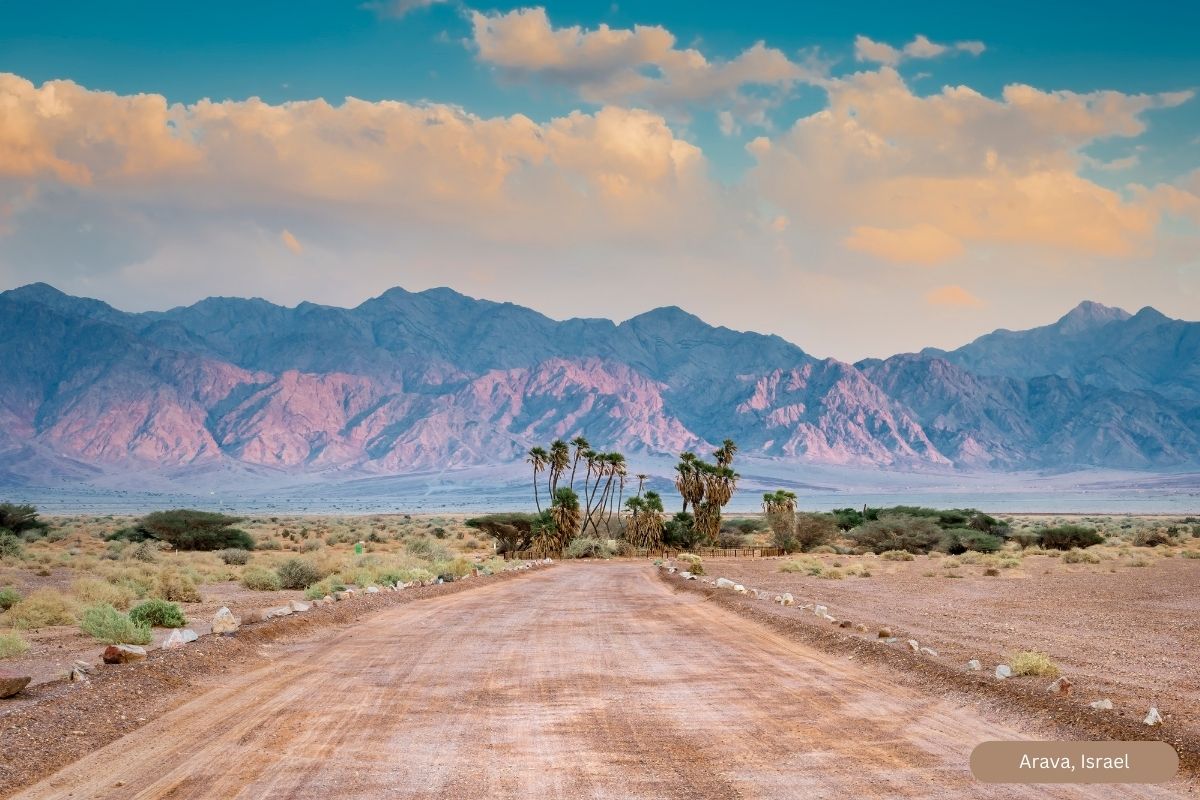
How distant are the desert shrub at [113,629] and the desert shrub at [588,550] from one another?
54.3 m

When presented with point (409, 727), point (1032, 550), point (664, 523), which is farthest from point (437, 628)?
point (664, 523)

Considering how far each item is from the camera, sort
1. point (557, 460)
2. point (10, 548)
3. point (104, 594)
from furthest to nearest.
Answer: point (557, 460)
point (10, 548)
point (104, 594)

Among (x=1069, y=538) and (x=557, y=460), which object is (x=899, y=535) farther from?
(x=557, y=460)

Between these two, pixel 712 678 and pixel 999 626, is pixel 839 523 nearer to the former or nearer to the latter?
pixel 999 626

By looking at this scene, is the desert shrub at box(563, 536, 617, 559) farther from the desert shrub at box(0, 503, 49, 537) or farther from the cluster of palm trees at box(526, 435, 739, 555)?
the desert shrub at box(0, 503, 49, 537)

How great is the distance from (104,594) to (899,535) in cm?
5622

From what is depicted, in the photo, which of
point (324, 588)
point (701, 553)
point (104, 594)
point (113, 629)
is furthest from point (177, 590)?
point (701, 553)

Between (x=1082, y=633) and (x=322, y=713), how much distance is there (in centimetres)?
1569

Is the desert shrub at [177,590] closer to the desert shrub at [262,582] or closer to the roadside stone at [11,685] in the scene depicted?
the desert shrub at [262,582]

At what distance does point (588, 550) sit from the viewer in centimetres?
7456

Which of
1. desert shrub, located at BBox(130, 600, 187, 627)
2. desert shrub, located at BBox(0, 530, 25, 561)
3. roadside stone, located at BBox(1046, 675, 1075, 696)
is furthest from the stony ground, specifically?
desert shrub, located at BBox(0, 530, 25, 561)

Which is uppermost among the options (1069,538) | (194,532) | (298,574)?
(298,574)

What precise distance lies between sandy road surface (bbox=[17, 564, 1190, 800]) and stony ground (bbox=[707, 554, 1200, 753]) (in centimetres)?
287

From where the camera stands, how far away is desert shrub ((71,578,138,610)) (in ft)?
85.6
